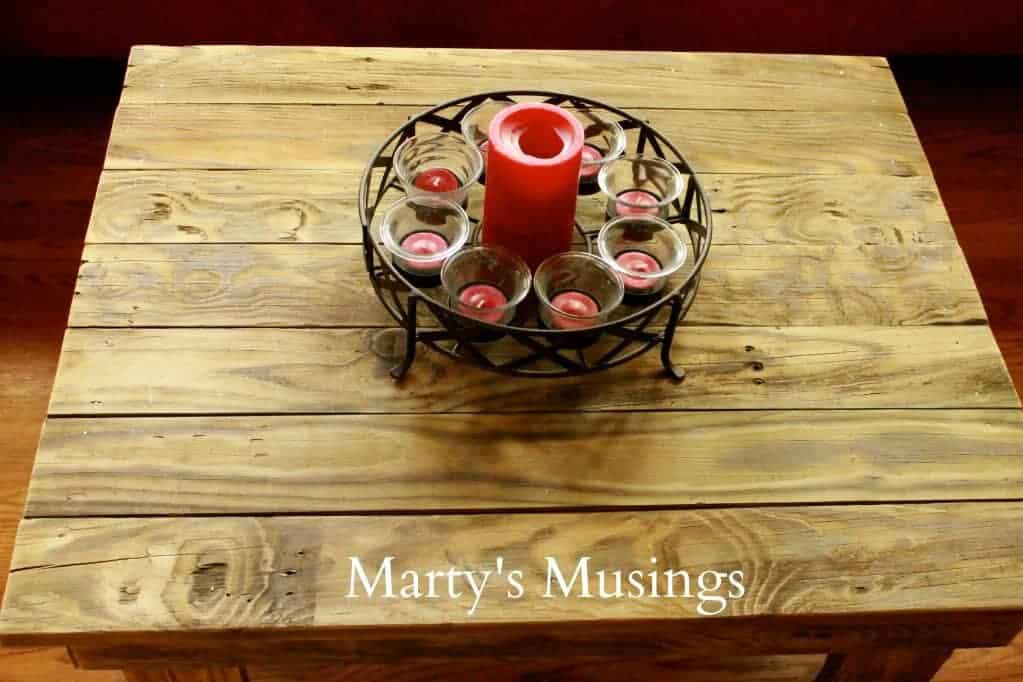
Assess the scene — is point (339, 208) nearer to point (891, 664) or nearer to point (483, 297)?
point (483, 297)

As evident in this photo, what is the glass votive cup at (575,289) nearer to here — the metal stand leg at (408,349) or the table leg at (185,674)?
the metal stand leg at (408,349)

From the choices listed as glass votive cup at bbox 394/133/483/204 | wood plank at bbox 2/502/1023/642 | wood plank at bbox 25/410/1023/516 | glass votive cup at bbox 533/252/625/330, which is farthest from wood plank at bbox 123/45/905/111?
wood plank at bbox 2/502/1023/642

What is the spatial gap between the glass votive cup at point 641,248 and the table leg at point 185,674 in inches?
21.5

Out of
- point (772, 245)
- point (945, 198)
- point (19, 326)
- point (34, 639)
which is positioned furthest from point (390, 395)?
point (945, 198)

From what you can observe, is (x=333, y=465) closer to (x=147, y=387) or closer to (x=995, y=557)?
(x=147, y=387)

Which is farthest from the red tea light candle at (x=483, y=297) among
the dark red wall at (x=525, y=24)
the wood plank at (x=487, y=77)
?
the dark red wall at (x=525, y=24)

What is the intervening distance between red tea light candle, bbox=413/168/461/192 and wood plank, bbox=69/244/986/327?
10cm

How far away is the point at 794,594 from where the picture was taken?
2.85 ft

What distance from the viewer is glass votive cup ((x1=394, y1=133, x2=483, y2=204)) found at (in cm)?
105

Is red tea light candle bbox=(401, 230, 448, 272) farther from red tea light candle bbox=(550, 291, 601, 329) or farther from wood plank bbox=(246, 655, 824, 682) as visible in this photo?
wood plank bbox=(246, 655, 824, 682)

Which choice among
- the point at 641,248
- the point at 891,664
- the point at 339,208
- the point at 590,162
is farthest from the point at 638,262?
the point at 891,664

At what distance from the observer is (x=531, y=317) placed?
102 centimetres

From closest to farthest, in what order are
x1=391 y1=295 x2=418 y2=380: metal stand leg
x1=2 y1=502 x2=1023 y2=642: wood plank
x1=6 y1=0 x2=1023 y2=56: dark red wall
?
x1=2 y1=502 x2=1023 y2=642: wood plank < x1=391 y1=295 x2=418 y2=380: metal stand leg < x1=6 y1=0 x2=1023 y2=56: dark red wall

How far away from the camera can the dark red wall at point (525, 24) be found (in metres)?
1.75
